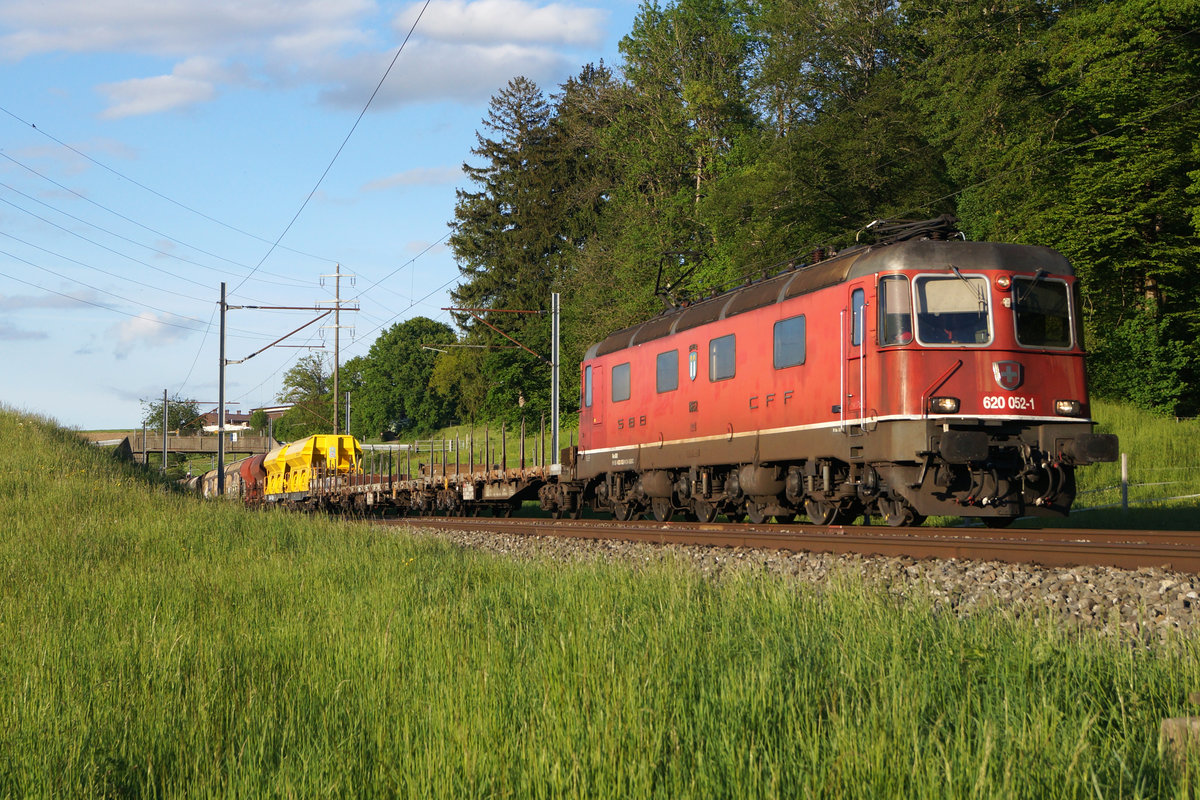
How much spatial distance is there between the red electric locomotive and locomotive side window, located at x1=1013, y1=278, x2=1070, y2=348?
0.02 m

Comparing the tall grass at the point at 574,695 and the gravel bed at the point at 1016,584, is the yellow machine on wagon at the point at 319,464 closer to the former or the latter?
the gravel bed at the point at 1016,584

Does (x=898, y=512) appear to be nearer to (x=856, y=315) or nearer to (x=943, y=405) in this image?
(x=943, y=405)

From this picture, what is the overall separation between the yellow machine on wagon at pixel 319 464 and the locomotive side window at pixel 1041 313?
2701 centimetres

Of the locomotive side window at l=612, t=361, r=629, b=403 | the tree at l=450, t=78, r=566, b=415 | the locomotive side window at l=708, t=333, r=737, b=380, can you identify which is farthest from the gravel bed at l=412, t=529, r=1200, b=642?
the tree at l=450, t=78, r=566, b=415

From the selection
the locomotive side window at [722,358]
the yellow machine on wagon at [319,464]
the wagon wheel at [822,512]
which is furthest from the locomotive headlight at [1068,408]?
the yellow machine on wagon at [319,464]

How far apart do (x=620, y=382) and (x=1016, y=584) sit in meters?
14.0

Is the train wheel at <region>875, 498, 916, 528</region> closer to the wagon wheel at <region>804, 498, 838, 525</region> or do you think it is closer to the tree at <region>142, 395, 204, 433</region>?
the wagon wheel at <region>804, 498, 838, 525</region>

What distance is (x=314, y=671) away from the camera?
5699 mm

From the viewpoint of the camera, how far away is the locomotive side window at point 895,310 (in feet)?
44.0

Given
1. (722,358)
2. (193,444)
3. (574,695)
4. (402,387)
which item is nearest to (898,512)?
(722,358)

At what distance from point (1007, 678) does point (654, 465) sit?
15183mm

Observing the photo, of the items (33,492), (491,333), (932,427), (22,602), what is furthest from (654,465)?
(491,333)

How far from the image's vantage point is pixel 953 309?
13.6m

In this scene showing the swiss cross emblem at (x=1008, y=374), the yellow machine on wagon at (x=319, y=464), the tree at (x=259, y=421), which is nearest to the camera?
the swiss cross emblem at (x=1008, y=374)
